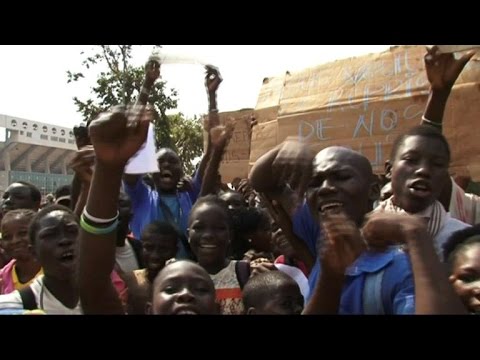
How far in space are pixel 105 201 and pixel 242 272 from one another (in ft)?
3.26

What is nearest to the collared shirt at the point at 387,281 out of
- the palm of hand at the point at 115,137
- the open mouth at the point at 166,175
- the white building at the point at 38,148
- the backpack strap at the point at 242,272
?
the palm of hand at the point at 115,137

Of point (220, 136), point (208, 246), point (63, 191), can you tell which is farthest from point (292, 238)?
point (63, 191)

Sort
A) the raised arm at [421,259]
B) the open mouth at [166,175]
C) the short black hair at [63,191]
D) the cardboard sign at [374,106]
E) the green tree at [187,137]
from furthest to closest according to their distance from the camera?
the green tree at [187,137], the short black hair at [63,191], the open mouth at [166,175], the cardboard sign at [374,106], the raised arm at [421,259]

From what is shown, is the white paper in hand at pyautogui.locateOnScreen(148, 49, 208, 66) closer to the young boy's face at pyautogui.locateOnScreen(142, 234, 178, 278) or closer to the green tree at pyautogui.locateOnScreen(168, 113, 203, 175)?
the young boy's face at pyautogui.locateOnScreen(142, 234, 178, 278)

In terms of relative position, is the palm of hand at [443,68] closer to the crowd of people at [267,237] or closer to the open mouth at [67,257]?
the crowd of people at [267,237]

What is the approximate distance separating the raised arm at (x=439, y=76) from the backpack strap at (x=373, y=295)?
40.7 inches

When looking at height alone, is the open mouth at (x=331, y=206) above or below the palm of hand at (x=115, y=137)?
below

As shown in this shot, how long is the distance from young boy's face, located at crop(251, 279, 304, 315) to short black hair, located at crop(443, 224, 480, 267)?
505 mm

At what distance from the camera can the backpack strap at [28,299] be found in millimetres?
2002

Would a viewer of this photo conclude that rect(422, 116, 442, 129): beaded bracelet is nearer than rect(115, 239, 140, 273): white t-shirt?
Yes

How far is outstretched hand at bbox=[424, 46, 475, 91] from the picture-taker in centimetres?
246

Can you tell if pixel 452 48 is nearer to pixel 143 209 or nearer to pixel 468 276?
pixel 468 276

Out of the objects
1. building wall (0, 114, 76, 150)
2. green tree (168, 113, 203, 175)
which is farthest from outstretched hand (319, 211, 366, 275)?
building wall (0, 114, 76, 150)
